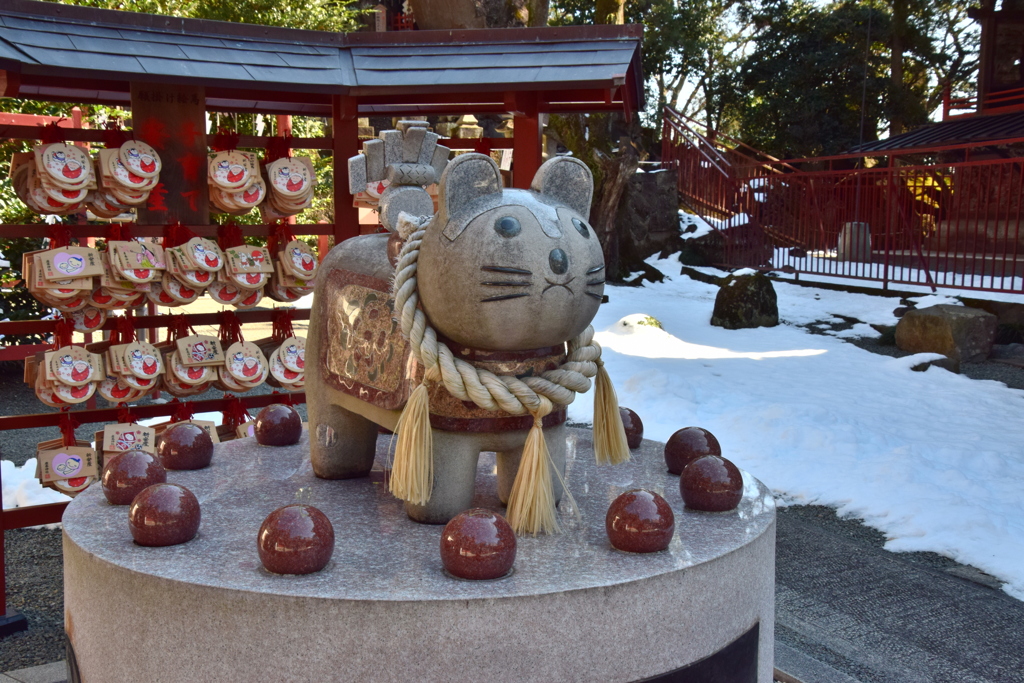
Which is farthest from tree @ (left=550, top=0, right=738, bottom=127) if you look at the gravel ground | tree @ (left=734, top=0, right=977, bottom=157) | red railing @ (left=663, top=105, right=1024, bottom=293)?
the gravel ground

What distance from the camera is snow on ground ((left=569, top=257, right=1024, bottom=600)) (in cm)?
436

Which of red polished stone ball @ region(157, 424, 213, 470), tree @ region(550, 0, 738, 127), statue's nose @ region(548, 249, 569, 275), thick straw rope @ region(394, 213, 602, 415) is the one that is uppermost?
tree @ region(550, 0, 738, 127)

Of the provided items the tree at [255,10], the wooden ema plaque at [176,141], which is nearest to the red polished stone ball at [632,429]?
the wooden ema plaque at [176,141]

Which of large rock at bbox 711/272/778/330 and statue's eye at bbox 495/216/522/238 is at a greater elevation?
statue's eye at bbox 495/216/522/238

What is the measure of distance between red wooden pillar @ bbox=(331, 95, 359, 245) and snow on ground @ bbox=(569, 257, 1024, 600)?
112 inches

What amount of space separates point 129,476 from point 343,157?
179cm

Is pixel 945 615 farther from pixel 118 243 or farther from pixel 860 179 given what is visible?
pixel 860 179

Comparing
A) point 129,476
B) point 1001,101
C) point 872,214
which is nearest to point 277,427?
point 129,476

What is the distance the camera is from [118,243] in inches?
133

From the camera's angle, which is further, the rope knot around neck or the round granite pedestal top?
the rope knot around neck

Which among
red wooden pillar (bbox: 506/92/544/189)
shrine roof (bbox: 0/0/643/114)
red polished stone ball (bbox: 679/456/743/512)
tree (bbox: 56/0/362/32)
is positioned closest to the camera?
red polished stone ball (bbox: 679/456/743/512)

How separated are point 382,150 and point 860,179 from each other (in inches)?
363

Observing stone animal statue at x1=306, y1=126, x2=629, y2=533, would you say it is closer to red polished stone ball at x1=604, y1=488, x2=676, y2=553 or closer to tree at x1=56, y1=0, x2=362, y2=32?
red polished stone ball at x1=604, y1=488, x2=676, y2=553

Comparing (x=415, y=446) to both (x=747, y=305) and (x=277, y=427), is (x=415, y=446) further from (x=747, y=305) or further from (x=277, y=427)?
(x=747, y=305)
